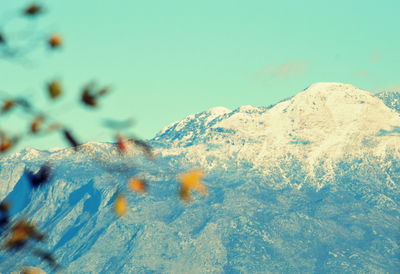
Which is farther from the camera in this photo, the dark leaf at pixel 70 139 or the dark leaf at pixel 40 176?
the dark leaf at pixel 40 176

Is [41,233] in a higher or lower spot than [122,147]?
lower

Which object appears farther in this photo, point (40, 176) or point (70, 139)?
point (40, 176)

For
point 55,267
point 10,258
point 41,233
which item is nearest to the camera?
point 10,258

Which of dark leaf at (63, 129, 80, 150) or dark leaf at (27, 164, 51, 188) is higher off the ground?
dark leaf at (63, 129, 80, 150)

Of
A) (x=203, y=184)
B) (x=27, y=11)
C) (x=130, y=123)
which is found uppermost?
(x=27, y=11)

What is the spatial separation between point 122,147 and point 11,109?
1.18 meters

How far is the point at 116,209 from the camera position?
701 cm

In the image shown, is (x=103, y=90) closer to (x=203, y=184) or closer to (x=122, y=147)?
(x=122, y=147)

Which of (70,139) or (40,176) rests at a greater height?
(70,139)

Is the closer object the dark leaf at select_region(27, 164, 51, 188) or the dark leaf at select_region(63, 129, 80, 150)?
the dark leaf at select_region(63, 129, 80, 150)

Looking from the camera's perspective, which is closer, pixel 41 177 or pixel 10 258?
pixel 10 258

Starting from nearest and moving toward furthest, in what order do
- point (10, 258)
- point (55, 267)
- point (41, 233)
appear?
1. point (10, 258)
2. point (41, 233)
3. point (55, 267)

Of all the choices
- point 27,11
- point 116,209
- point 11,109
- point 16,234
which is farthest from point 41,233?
point 27,11

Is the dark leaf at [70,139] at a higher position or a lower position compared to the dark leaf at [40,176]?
higher
